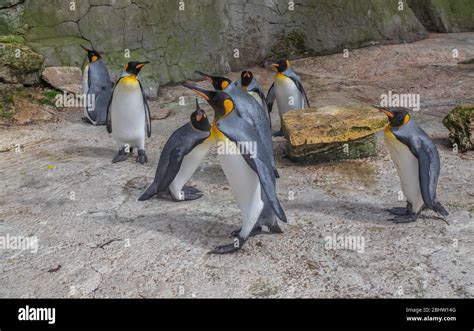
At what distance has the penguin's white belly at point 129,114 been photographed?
17.1ft

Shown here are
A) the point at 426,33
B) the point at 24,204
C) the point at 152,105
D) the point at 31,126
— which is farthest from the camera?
the point at 426,33

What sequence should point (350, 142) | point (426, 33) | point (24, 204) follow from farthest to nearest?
point (426, 33) < point (350, 142) < point (24, 204)

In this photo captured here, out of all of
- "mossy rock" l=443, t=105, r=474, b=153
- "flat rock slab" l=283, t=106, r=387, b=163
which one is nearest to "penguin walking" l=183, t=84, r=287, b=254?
"flat rock slab" l=283, t=106, r=387, b=163

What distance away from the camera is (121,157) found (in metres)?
5.20

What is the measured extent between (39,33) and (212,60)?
2.43 meters

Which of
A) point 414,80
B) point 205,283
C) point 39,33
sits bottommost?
point 205,283

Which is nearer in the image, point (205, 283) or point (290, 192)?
point (205, 283)

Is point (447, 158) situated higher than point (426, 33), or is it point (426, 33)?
point (426, 33)

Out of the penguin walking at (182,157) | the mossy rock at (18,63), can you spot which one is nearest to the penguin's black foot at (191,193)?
the penguin walking at (182,157)

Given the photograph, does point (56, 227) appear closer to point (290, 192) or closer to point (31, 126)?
point (290, 192)

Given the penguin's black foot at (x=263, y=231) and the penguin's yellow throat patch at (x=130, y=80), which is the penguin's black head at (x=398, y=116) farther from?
the penguin's yellow throat patch at (x=130, y=80)

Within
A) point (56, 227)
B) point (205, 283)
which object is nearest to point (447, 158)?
point (205, 283)

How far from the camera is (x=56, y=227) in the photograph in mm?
3727

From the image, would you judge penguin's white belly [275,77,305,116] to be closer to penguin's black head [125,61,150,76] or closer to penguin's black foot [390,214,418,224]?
penguin's black head [125,61,150,76]
